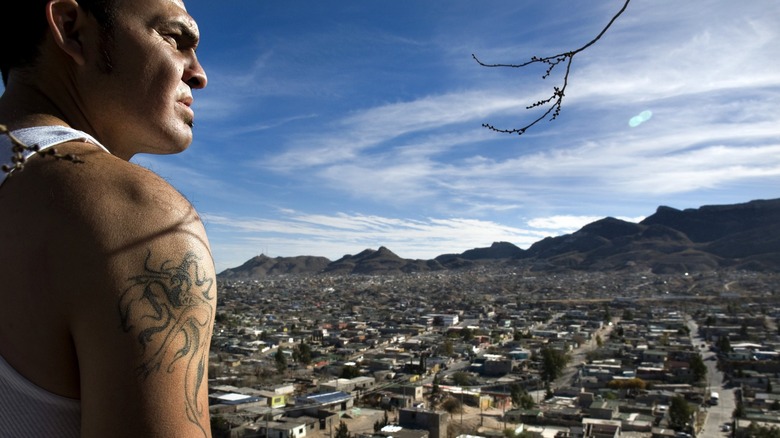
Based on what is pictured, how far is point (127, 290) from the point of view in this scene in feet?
1.31

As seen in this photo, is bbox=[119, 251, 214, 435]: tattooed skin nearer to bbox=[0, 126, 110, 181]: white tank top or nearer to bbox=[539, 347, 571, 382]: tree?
bbox=[0, 126, 110, 181]: white tank top

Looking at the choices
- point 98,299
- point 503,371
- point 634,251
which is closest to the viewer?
point 98,299

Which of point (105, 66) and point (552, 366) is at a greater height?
point (105, 66)

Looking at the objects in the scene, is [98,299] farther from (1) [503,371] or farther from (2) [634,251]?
(2) [634,251]

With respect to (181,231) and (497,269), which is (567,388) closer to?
(181,231)

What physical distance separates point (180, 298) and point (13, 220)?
0.12m

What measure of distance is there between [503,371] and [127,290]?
57.3ft

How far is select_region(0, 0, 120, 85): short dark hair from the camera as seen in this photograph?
1.70 ft

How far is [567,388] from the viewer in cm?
1485

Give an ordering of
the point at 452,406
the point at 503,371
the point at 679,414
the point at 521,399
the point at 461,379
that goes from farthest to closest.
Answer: the point at 503,371
the point at 461,379
the point at 521,399
the point at 452,406
the point at 679,414

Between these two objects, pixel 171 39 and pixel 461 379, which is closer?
pixel 171 39

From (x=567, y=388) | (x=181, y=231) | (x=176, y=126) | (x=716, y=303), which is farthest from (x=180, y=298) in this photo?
(x=716, y=303)

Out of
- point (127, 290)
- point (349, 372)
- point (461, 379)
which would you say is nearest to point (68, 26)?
point (127, 290)

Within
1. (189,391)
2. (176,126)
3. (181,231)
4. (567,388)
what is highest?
(176,126)
